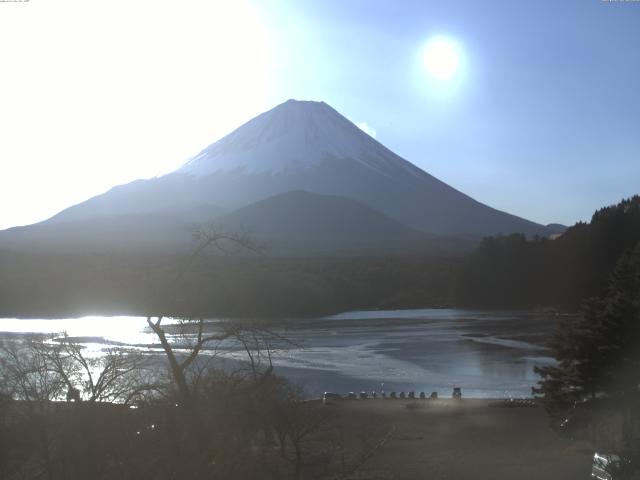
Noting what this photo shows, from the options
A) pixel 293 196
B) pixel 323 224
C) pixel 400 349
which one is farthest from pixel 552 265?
pixel 293 196

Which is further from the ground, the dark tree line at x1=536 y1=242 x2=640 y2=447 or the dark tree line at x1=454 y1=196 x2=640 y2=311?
the dark tree line at x1=454 y1=196 x2=640 y2=311

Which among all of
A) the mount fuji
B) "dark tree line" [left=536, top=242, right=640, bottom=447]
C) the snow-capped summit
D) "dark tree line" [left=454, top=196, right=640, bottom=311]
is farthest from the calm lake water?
the snow-capped summit

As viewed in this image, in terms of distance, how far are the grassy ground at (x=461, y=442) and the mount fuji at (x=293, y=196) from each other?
69.1 meters

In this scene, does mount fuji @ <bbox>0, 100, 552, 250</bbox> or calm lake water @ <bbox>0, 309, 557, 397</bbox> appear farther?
mount fuji @ <bbox>0, 100, 552, 250</bbox>

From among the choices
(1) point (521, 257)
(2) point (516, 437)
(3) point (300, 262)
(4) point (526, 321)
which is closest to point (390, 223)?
(3) point (300, 262)

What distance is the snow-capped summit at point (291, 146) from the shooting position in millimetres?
128375

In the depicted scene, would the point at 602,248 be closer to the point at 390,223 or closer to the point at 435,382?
the point at 435,382

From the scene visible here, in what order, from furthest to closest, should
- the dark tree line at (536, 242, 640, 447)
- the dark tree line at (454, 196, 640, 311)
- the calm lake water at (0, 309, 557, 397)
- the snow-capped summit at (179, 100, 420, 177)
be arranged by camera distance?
the snow-capped summit at (179, 100, 420, 177) < the dark tree line at (454, 196, 640, 311) < the calm lake water at (0, 309, 557, 397) < the dark tree line at (536, 242, 640, 447)

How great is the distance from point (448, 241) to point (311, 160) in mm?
40801

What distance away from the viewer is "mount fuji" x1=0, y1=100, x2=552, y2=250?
97.2 meters

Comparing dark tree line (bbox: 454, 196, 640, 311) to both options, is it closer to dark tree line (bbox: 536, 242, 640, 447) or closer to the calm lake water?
the calm lake water

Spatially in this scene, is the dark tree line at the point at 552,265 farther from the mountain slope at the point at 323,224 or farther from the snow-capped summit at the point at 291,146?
the snow-capped summit at the point at 291,146

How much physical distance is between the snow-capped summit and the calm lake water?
85748mm

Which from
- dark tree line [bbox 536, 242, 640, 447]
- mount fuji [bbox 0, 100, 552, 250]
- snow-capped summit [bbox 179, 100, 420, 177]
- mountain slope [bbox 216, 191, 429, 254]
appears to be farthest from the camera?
snow-capped summit [bbox 179, 100, 420, 177]
